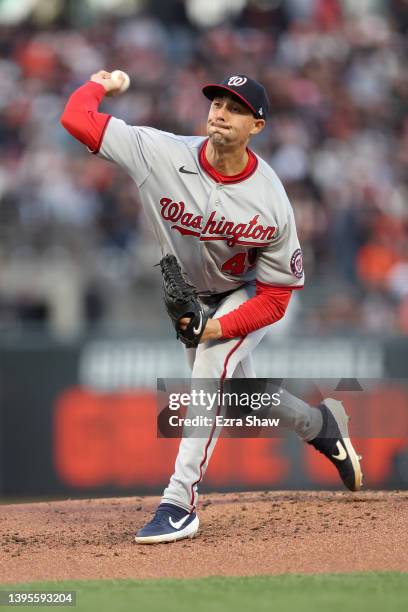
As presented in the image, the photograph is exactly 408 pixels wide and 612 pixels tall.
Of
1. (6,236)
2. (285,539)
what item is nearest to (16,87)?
(6,236)

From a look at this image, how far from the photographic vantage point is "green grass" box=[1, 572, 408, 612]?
424 centimetres

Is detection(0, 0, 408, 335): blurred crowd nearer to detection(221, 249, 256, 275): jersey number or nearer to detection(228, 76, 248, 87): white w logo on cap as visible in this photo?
detection(221, 249, 256, 275): jersey number

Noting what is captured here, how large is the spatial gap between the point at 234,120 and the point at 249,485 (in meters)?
5.63

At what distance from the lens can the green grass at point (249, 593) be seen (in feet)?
13.9

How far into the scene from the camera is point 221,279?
551cm

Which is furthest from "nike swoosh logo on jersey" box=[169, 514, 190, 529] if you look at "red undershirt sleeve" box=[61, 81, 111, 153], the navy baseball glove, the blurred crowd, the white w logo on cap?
the blurred crowd

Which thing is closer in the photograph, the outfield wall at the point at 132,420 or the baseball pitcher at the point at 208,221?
the baseball pitcher at the point at 208,221

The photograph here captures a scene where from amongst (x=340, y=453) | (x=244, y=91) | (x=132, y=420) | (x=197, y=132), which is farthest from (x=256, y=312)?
(x=197, y=132)

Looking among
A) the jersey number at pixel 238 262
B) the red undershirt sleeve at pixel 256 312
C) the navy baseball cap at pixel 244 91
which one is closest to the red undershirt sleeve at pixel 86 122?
the navy baseball cap at pixel 244 91

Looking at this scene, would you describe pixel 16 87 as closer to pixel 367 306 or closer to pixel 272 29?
pixel 272 29

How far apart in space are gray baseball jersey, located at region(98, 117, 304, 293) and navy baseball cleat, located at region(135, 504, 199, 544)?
1155mm

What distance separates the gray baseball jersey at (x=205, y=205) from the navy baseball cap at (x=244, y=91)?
0.28 metres

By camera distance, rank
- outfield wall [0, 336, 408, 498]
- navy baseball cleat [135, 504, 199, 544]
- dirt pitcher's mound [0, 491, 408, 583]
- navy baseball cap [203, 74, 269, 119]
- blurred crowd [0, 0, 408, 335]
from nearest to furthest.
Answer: dirt pitcher's mound [0, 491, 408, 583] → navy baseball cap [203, 74, 269, 119] → navy baseball cleat [135, 504, 199, 544] → outfield wall [0, 336, 408, 498] → blurred crowd [0, 0, 408, 335]

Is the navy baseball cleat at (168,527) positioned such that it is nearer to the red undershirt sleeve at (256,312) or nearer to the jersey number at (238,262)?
the red undershirt sleeve at (256,312)
